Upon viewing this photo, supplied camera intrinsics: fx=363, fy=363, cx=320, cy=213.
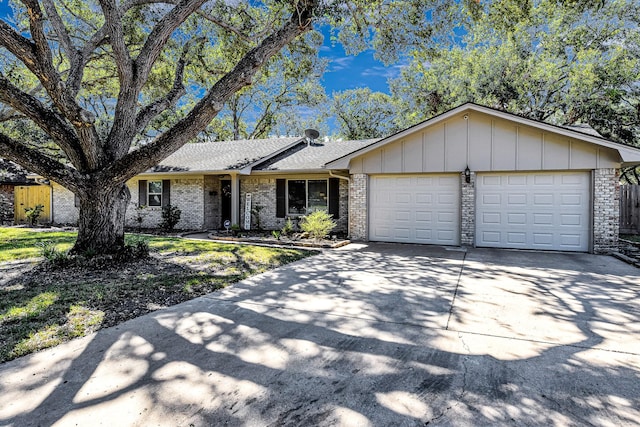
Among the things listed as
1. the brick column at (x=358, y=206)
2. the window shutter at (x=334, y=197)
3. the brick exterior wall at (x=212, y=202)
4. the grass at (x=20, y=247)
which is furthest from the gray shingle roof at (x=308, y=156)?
the grass at (x=20, y=247)

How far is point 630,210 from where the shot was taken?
1323 centimetres

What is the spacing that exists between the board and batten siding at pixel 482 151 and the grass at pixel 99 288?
4132 mm

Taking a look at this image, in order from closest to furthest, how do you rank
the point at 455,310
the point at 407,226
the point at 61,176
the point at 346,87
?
the point at 455,310 → the point at 61,176 → the point at 407,226 → the point at 346,87

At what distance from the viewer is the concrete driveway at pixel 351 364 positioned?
2324 mm

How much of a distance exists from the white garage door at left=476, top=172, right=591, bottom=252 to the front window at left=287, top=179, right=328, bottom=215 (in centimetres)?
515

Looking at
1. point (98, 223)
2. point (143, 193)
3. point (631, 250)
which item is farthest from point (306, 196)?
point (631, 250)

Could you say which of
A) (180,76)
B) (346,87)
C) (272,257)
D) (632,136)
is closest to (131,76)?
(180,76)

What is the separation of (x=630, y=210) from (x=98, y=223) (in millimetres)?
16765

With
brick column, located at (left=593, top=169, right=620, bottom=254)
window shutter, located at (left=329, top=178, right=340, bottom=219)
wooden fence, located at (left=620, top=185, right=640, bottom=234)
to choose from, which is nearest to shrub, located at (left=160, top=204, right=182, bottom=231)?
window shutter, located at (left=329, top=178, right=340, bottom=219)

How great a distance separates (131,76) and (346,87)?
21.8 meters

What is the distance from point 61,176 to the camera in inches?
256

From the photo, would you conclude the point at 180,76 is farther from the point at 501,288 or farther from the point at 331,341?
the point at 501,288

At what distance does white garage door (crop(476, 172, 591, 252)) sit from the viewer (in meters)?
8.88

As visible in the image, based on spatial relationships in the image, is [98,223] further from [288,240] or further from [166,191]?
[166,191]
